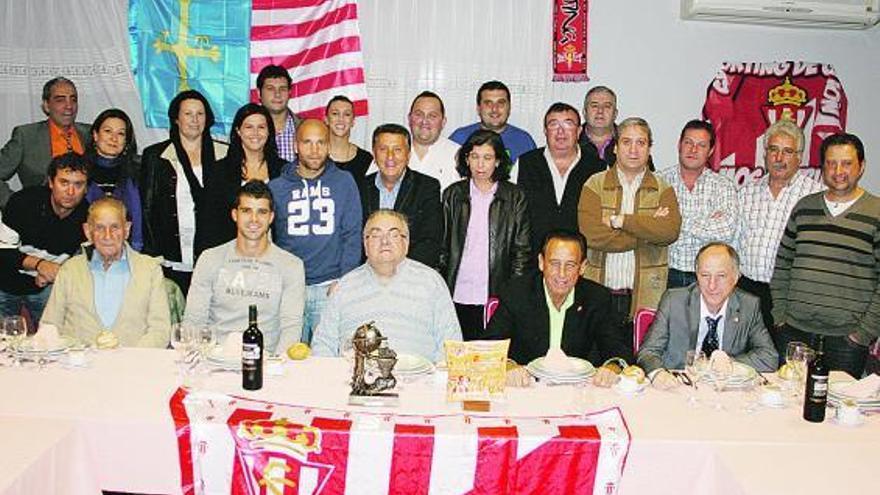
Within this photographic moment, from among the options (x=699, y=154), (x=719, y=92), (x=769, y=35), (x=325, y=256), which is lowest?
(x=325, y=256)

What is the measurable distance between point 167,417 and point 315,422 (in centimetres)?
42

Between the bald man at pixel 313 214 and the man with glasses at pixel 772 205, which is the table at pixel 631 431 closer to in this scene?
the bald man at pixel 313 214

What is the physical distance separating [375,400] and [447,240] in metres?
1.76

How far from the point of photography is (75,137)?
5316 mm

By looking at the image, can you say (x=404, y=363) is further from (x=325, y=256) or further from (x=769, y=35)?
(x=769, y=35)

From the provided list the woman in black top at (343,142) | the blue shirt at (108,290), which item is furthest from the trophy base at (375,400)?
the woman in black top at (343,142)

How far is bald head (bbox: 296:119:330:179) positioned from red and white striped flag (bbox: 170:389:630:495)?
1896 millimetres

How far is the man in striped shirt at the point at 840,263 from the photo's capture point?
3949mm

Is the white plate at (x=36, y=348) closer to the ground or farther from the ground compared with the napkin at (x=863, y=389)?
farther from the ground

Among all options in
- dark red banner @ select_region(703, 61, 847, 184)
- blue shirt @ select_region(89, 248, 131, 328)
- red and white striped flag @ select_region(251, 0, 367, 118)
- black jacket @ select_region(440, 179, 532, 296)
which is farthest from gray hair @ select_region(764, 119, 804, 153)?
blue shirt @ select_region(89, 248, 131, 328)

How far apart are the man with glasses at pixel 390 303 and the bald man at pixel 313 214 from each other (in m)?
0.67

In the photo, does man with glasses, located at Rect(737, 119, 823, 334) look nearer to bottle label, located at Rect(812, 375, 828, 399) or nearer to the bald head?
bottle label, located at Rect(812, 375, 828, 399)

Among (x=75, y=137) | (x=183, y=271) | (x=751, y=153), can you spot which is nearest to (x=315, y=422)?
(x=183, y=271)

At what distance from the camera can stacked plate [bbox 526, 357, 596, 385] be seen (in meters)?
2.94
